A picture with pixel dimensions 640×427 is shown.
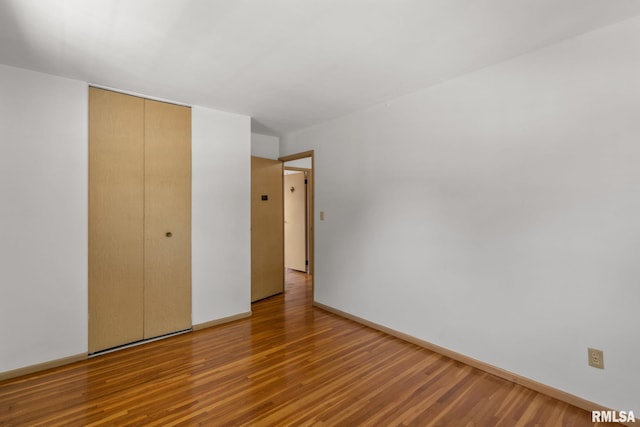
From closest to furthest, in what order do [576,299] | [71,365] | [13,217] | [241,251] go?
[576,299], [13,217], [71,365], [241,251]

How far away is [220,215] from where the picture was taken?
11.7 ft

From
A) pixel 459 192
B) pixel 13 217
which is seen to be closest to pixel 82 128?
pixel 13 217

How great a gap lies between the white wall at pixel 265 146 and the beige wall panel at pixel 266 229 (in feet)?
0.55

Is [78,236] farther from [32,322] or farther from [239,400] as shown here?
[239,400]

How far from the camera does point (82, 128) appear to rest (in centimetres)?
268

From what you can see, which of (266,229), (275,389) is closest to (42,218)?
(275,389)

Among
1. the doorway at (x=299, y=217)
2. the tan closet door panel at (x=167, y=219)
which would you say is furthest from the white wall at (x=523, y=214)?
the doorway at (x=299, y=217)

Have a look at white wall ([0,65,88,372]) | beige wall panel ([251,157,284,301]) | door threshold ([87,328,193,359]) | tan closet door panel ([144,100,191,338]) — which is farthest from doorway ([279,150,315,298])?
white wall ([0,65,88,372])

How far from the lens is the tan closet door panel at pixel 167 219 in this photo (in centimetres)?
307

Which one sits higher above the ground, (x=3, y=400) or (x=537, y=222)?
(x=537, y=222)

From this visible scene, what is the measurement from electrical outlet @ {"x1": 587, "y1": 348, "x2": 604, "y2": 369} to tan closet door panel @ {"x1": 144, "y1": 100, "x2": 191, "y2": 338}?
137 inches

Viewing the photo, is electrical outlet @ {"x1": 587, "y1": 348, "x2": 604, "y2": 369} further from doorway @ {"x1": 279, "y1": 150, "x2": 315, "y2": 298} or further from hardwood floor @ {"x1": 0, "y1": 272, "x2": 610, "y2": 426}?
doorway @ {"x1": 279, "y1": 150, "x2": 315, "y2": 298}

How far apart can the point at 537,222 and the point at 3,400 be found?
3.99 meters

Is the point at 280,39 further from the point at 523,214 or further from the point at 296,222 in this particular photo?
the point at 296,222
